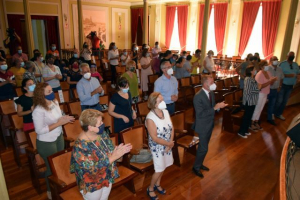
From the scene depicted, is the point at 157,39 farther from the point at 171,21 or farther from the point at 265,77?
the point at 265,77

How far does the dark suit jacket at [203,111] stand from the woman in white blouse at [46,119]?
5.74ft

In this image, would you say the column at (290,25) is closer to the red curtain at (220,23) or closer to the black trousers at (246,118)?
the black trousers at (246,118)

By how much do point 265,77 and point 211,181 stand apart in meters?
2.72

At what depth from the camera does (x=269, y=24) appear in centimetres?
1100

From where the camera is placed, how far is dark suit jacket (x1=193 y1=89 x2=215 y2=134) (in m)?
3.33

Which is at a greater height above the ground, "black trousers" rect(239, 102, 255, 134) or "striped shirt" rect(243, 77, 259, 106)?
"striped shirt" rect(243, 77, 259, 106)

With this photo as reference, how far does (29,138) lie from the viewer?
126 inches

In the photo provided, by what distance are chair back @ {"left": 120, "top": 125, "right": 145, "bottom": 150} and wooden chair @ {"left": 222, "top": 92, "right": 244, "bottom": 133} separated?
261 centimetres

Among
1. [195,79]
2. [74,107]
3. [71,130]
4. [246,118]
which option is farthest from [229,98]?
[71,130]

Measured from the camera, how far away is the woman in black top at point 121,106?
348 cm

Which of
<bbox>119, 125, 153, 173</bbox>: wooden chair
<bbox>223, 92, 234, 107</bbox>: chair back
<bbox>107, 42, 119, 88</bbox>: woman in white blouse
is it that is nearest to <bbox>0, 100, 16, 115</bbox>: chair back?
<bbox>119, 125, 153, 173</bbox>: wooden chair

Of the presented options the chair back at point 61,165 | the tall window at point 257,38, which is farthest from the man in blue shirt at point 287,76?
the tall window at point 257,38

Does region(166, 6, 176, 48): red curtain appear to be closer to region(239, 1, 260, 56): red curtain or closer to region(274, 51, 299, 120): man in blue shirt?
region(239, 1, 260, 56): red curtain

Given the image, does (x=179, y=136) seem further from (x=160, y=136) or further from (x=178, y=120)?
(x=160, y=136)
